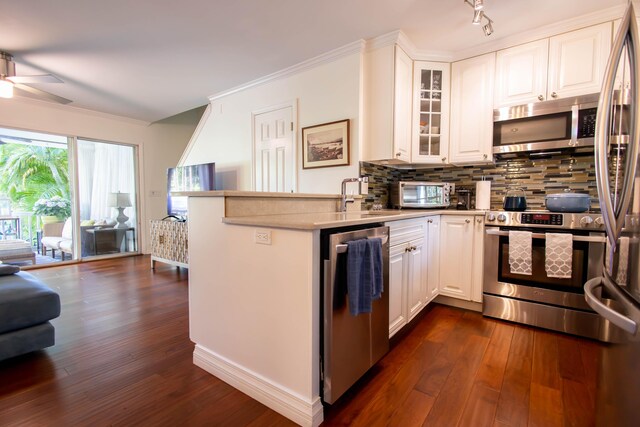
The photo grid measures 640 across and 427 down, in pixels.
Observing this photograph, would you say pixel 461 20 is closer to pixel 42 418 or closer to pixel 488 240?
pixel 488 240

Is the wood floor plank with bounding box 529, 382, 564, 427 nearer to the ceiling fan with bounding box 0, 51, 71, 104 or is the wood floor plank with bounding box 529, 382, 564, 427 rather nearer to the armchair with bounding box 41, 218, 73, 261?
the ceiling fan with bounding box 0, 51, 71, 104

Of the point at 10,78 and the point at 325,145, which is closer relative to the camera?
the point at 10,78

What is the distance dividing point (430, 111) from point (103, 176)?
559 cm

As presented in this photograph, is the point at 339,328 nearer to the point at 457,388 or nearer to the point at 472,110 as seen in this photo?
the point at 457,388

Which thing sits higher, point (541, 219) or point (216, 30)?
point (216, 30)

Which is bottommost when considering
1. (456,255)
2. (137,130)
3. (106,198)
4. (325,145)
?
(456,255)

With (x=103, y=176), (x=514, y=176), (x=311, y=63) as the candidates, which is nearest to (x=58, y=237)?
(x=103, y=176)

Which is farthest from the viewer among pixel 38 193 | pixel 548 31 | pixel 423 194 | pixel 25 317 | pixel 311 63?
pixel 38 193

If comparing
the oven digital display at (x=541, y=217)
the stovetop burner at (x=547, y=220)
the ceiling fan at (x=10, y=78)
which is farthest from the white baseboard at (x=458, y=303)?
the ceiling fan at (x=10, y=78)

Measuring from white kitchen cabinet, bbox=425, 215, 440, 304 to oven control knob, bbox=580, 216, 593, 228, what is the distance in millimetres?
1044

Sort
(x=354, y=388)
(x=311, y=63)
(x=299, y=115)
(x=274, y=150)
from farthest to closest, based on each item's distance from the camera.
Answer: (x=274, y=150)
(x=299, y=115)
(x=311, y=63)
(x=354, y=388)

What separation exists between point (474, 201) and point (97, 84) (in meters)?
5.08

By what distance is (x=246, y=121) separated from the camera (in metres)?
4.14

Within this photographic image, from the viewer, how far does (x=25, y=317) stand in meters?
1.86
